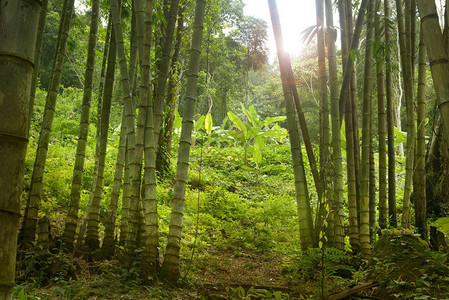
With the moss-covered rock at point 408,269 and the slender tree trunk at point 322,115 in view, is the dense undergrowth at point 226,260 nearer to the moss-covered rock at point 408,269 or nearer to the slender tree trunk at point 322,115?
the moss-covered rock at point 408,269

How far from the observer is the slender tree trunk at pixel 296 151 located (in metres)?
3.43

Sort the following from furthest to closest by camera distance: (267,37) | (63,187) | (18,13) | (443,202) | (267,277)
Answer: (267,37) → (63,187) → (443,202) → (267,277) → (18,13)

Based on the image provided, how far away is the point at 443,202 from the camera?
4.16 metres

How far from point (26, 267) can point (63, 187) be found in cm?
184

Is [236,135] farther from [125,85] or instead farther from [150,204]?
[150,204]

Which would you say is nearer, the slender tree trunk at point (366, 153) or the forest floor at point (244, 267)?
the forest floor at point (244, 267)

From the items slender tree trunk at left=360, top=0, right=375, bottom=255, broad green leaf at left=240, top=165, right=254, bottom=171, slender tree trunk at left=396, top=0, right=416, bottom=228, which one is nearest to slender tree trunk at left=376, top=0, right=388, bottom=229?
slender tree trunk at left=360, top=0, right=375, bottom=255

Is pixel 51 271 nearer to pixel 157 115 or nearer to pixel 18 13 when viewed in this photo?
pixel 157 115

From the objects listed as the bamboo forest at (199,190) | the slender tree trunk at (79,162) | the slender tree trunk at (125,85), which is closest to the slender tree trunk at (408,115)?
the bamboo forest at (199,190)

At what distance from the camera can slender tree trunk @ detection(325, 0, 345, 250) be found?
10.9ft

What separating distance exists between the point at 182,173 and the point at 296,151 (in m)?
1.22

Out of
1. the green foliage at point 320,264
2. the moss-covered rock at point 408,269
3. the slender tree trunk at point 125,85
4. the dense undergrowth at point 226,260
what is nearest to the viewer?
the moss-covered rock at point 408,269

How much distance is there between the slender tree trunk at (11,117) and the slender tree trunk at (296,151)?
267 cm

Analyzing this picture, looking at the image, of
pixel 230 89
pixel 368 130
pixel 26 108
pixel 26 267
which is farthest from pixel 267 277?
pixel 230 89
